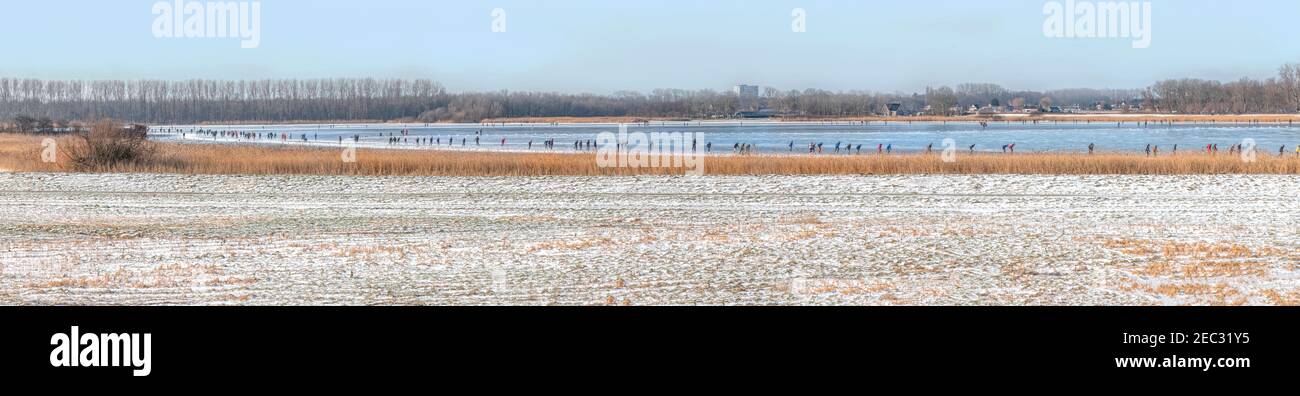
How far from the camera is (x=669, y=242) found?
15.9 metres

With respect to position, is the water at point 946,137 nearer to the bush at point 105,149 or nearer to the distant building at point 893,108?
the bush at point 105,149

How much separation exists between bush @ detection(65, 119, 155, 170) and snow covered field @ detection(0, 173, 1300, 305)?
6390 mm

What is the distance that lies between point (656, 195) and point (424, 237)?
30.0ft

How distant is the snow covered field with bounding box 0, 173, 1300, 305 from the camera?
11.3 meters

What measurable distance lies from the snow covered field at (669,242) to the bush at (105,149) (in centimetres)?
639

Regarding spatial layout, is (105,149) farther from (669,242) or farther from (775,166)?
(669,242)

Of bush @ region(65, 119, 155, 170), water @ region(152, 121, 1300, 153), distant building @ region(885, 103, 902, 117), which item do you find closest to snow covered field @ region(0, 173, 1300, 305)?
bush @ region(65, 119, 155, 170)

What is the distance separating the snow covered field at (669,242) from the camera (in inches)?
445

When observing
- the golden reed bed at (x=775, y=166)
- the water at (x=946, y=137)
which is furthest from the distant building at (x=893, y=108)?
the golden reed bed at (x=775, y=166)

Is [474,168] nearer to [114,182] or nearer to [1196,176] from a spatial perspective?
[114,182]

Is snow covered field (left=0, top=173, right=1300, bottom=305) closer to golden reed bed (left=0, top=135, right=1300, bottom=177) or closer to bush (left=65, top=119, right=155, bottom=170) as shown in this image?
golden reed bed (left=0, top=135, right=1300, bottom=177)

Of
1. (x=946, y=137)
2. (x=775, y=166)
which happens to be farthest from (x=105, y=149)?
(x=946, y=137)
